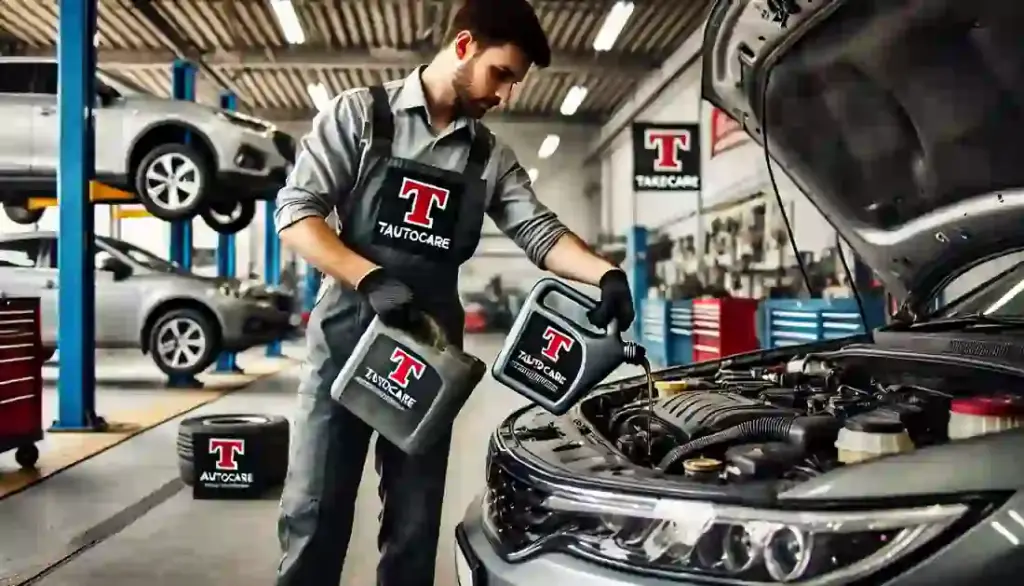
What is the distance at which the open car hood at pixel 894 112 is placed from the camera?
5.39ft

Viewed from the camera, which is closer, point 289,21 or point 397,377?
point 397,377

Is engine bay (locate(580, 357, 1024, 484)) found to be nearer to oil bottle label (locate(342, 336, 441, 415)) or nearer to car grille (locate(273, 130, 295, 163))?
oil bottle label (locate(342, 336, 441, 415))

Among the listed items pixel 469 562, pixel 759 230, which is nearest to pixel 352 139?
pixel 469 562

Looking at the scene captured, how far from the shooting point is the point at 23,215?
6.64 m

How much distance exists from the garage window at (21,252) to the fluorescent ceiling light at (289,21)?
2.60 metres

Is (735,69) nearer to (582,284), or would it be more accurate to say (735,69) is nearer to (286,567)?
(582,284)

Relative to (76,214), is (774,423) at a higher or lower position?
lower

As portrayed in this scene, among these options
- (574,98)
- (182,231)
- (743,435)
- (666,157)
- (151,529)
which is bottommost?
(151,529)

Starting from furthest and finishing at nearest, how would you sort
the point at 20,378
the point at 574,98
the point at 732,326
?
the point at 574,98 < the point at 732,326 < the point at 20,378

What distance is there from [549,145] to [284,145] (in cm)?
188

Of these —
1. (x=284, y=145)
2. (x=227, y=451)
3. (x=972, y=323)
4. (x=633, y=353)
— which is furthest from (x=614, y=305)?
(x=284, y=145)

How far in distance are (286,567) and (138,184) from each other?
3.79 metres

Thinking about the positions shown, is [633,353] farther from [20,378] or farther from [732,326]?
[732,326]

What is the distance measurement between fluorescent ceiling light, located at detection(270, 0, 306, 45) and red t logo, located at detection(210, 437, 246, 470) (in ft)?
16.0
